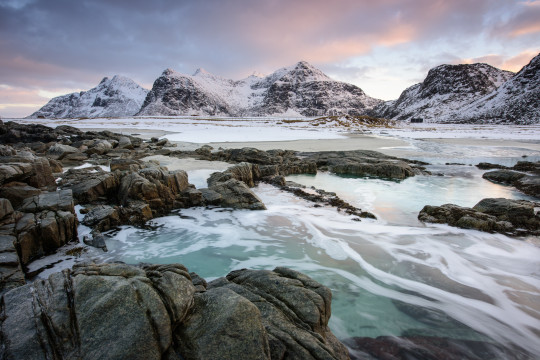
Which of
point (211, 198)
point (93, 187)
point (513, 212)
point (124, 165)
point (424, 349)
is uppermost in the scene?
point (124, 165)

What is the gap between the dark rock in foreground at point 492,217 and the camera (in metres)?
9.40

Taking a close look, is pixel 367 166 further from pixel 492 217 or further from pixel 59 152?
pixel 59 152

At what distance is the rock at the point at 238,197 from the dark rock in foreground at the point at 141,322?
7.82m

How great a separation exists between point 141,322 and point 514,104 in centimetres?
15765

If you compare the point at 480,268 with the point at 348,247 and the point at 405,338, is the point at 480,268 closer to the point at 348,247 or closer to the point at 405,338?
the point at 348,247

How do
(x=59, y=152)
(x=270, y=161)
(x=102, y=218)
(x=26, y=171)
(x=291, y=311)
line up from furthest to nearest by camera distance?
1. (x=270, y=161)
2. (x=59, y=152)
3. (x=26, y=171)
4. (x=102, y=218)
5. (x=291, y=311)

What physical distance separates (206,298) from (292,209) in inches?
331

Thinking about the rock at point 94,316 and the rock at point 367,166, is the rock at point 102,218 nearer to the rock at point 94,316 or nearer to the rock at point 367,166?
the rock at point 94,316

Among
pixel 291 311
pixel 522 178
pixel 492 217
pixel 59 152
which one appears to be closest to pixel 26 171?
pixel 59 152

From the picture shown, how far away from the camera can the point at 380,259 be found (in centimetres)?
779

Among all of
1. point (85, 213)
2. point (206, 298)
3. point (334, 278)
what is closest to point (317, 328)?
point (206, 298)

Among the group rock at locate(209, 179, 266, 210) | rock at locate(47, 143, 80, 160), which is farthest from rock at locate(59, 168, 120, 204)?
rock at locate(47, 143, 80, 160)

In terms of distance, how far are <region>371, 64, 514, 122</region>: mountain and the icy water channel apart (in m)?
162

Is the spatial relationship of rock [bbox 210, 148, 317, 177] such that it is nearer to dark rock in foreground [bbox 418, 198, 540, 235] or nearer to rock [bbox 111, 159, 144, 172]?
rock [bbox 111, 159, 144, 172]
